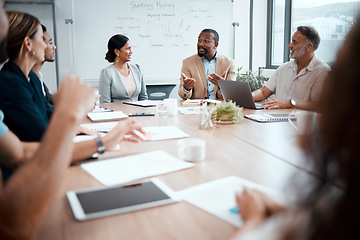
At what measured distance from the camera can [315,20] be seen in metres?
3.99

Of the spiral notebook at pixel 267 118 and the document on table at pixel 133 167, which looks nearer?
the document on table at pixel 133 167

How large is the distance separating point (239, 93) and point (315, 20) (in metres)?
2.08

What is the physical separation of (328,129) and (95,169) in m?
0.93

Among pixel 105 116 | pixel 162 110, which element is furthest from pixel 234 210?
pixel 105 116

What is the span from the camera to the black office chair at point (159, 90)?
4695 mm

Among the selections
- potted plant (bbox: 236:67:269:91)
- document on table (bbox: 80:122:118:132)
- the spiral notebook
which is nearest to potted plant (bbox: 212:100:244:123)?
the spiral notebook

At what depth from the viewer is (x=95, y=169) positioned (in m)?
1.19

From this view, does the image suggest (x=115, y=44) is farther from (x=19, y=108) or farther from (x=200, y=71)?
(x=19, y=108)

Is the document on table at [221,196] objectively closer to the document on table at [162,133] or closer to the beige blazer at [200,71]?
the document on table at [162,133]

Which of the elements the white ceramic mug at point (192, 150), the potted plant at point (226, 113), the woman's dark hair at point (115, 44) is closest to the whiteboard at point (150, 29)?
the woman's dark hair at point (115, 44)

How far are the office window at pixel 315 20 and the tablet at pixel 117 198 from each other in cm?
267

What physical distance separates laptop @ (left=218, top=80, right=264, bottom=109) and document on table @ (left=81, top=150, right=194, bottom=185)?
4.25ft

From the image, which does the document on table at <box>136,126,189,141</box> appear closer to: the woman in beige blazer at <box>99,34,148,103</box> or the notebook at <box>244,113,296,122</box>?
the notebook at <box>244,113,296,122</box>

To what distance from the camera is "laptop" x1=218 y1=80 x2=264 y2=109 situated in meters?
2.49
